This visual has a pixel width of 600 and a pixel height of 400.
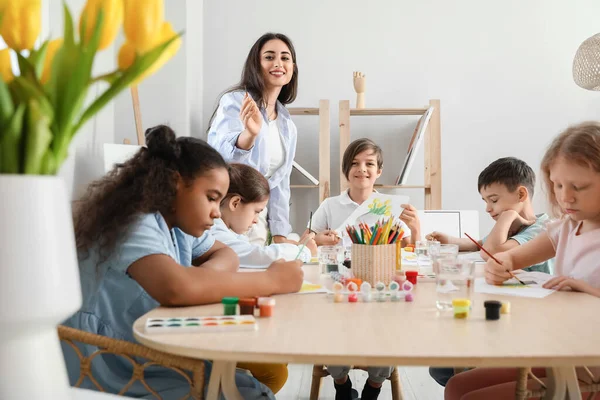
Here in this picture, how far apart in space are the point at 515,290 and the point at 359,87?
2921 millimetres

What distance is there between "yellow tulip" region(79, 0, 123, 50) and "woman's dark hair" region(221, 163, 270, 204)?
5.96 feet

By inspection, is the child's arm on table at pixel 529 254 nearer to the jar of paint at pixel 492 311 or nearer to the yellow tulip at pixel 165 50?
the jar of paint at pixel 492 311

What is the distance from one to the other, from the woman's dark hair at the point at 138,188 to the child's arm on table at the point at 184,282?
0.10 m

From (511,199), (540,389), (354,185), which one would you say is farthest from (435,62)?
(540,389)

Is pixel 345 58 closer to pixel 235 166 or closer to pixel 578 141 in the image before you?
pixel 235 166

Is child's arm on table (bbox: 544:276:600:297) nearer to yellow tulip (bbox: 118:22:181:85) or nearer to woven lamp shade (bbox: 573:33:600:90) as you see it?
yellow tulip (bbox: 118:22:181:85)

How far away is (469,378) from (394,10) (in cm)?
347

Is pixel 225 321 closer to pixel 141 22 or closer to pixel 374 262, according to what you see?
pixel 374 262

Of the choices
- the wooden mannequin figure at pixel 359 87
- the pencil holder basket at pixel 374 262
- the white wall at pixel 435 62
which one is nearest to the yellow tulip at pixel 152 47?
the pencil holder basket at pixel 374 262

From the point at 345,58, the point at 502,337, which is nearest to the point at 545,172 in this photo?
the point at 502,337

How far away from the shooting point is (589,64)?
12.0ft

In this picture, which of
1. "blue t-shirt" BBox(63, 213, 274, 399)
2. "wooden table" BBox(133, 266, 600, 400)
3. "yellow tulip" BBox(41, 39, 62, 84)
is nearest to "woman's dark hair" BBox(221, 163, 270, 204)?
"blue t-shirt" BBox(63, 213, 274, 399)

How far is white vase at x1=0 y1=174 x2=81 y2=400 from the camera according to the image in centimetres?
45

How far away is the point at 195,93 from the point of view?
168 inches
